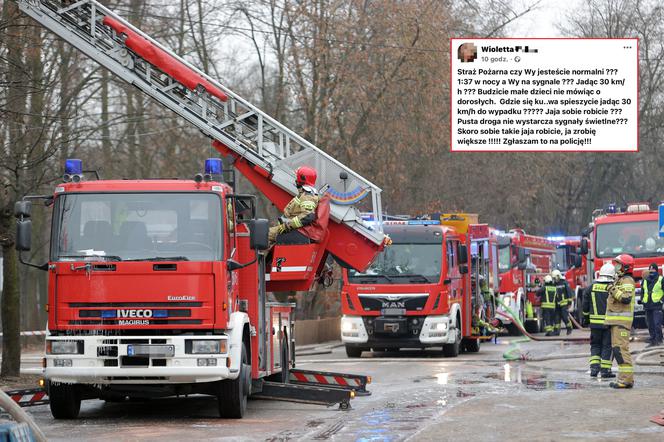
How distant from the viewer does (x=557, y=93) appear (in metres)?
23.9

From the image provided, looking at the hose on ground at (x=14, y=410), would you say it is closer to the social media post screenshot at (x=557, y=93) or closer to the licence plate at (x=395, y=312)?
the licence plate at (x=395, y=312)

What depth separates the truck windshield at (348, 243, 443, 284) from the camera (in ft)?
75.0

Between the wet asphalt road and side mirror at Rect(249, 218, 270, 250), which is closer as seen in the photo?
the wet asphalt road

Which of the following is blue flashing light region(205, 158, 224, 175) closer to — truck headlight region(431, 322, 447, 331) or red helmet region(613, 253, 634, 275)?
red helmet region(613, 253, 634, 275)

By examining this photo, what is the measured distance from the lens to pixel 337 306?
34531mm

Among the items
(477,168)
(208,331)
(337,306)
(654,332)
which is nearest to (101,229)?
(208,331)

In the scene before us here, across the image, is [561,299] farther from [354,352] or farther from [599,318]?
[599,318]

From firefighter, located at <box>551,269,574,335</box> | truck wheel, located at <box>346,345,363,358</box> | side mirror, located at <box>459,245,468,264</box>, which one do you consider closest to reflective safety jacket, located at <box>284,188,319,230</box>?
truck wheel, located at <box>346,345,363,358</box>

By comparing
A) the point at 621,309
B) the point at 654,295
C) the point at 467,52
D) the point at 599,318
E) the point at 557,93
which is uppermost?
the point at 467,52

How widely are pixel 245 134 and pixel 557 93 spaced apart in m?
10.1

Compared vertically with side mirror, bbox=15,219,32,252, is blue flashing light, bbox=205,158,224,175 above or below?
above

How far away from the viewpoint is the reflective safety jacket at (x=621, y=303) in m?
16.0

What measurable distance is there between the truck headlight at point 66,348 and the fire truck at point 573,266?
83.2 ft

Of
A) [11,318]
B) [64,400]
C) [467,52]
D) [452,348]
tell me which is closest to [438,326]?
[452,348]
